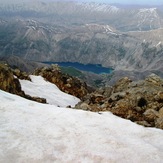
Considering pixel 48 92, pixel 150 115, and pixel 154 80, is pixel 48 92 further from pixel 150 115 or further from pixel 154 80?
pixel 150 115

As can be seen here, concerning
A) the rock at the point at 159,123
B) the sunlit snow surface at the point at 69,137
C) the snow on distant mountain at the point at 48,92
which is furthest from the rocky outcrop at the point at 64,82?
the sunlit snow surface at the point at 69,137

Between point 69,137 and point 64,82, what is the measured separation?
40.8 meters

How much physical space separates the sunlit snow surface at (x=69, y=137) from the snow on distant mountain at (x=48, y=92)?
68.6 ft

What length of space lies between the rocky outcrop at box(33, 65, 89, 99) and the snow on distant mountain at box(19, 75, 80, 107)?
3.06 m

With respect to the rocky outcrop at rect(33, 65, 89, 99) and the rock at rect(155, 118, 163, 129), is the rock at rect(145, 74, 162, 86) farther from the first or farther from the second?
the rocky outcrop at rect(33, 65, 89, 99)

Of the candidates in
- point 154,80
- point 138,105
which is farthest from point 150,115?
point 154,80

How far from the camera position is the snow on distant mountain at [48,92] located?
42891 mm

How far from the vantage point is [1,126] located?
17859 millimetres

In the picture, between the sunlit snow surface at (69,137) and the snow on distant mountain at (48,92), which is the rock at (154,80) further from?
the sunlit snow surface at (69,137)

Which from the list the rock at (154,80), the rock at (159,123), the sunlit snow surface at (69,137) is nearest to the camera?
the sunlit snow surface at (69,137)

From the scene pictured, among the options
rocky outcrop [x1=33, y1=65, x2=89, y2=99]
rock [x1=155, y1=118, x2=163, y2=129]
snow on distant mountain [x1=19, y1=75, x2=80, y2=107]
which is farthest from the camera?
rocky outcrop [x1=33, y1=65, x2=89, y2=99]

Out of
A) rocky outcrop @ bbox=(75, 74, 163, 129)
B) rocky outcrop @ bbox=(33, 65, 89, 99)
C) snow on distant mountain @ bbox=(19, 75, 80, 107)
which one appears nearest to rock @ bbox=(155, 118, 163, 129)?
rocky outcrop @ bbox=(75, 74, 163, 129)

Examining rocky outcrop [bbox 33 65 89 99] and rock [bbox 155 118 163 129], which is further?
rocky outcrop [bbox 33 65 89 99]

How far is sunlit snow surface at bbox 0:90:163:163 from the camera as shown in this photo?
598 inches
